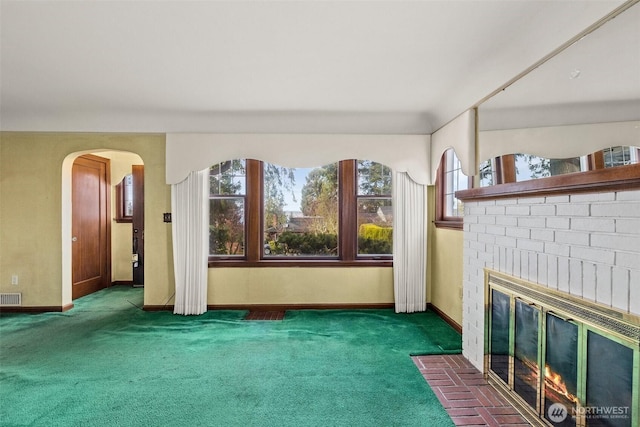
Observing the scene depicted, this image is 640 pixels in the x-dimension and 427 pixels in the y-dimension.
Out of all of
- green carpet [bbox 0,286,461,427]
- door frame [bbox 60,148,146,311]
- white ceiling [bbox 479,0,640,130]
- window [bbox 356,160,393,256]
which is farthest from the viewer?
window [bbox 356,160,393,256]

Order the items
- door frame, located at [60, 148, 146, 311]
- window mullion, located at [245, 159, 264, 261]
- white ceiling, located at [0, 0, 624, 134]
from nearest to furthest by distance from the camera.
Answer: white ceiling, located at [0, 0, 624, 134] < door frame, located at [60, 148, 146, 311] < window mullion, located at [245, 159, 264, 261]

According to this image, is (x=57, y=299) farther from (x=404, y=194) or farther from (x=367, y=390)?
(x=404, y=194)

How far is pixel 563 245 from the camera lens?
6.06 ft

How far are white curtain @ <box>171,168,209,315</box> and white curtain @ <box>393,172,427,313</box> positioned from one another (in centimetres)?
237

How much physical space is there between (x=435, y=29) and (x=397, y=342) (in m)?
2.63

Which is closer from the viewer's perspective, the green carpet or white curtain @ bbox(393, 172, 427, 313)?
the green carpet

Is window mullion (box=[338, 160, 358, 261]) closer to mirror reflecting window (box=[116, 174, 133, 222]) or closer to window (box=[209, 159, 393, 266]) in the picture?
window (box=[209, 159, 393, 266])

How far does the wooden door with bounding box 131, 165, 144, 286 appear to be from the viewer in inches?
212

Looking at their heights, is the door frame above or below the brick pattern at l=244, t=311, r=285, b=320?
above

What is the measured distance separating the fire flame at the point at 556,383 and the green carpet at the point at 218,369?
62cm

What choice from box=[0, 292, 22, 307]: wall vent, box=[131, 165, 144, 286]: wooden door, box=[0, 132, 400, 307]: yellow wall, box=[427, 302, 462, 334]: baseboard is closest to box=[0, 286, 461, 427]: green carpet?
box=[427, 302, 462, 334]: baseboard

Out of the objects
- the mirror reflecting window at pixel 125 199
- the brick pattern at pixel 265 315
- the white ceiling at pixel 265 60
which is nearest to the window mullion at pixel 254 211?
the white ceiling at pixel 265 60

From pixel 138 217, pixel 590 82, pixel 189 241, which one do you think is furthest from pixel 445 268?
pixel 138 217

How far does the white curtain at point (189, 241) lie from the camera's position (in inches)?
163
